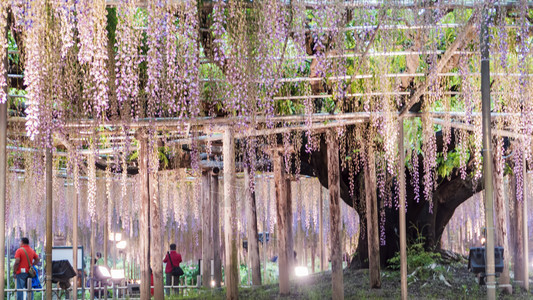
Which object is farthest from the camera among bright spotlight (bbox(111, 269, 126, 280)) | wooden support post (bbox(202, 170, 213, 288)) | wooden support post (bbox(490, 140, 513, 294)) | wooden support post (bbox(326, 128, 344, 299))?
wooden support post (bbox(202, 170, 213, 288))

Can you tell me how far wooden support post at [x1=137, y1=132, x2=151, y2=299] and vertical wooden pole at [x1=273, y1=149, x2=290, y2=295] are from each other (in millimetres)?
2426

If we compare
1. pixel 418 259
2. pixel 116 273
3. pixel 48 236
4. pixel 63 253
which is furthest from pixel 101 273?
pixel 418 259

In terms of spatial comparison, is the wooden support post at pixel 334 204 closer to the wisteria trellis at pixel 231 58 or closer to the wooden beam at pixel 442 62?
the wisteria trellis at pixel 231 58

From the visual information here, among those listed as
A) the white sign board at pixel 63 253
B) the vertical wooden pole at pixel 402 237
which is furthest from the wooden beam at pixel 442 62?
the white sign board at pixel 63 253

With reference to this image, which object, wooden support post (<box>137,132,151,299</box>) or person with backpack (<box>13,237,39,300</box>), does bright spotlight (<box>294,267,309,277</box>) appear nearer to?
wooden support post (<box>137,132,151,299</box>)

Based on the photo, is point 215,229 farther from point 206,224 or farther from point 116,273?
point 116,273

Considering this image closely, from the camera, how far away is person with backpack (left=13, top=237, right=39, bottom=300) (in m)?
10.2

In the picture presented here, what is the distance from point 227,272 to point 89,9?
204 inches

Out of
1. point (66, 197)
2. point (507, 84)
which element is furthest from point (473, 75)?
point (66, 197)

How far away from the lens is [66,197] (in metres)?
17.4

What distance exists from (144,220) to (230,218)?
4.12ft

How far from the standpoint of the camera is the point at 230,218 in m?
8.94

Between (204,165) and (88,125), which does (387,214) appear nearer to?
(204,165)

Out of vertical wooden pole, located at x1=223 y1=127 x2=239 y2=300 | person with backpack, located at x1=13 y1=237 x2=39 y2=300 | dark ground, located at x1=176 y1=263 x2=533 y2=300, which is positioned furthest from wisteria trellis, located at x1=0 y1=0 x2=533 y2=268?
dark ground, located at x1=176 y1=263 x2=533 y2=300
